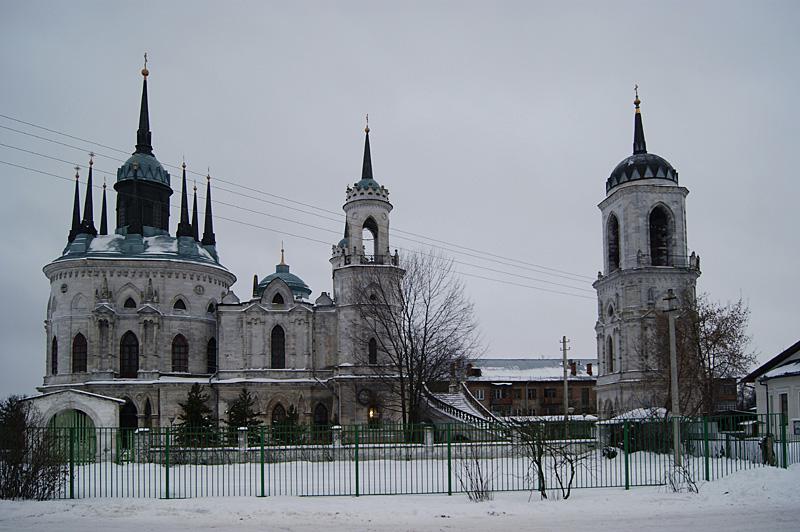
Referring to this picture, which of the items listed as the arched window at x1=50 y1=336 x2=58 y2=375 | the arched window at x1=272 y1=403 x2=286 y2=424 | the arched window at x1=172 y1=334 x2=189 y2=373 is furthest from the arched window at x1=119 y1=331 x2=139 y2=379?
the arched window at x1=272 y1=403 x2=286 y2=424

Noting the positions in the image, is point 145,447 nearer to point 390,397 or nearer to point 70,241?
point 390,397

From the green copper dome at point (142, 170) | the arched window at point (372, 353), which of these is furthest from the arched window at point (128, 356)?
the arched window at point (372, 353)

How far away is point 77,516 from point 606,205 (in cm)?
4320

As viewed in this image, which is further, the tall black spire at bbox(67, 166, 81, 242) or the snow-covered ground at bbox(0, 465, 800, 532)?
the tall black spire at bbox(67, 166, 81, 242)

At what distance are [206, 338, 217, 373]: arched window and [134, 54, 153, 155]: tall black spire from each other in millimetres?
13496

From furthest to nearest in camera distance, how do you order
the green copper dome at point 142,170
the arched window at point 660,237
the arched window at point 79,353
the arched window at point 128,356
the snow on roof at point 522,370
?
1. the snow on roof at point 522,370
2. the green copper dome at point 142,170
3. the arched window at point 660,237
4. the arched window at point 128,356
5. the arched window at point 79,353

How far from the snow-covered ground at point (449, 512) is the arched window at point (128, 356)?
3174cm

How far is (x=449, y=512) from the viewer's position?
17.7 m

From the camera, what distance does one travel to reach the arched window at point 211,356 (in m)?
52.1


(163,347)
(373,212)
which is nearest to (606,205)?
(373,212)

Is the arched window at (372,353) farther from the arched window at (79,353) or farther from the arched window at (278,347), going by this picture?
the arched window at (79,353)

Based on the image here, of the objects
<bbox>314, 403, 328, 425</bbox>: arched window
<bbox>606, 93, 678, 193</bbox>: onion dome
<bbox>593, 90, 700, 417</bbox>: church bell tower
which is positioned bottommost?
<bbox>314, 403, 328, 425</bbox>: arched window

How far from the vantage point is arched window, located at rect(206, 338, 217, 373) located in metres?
52.1

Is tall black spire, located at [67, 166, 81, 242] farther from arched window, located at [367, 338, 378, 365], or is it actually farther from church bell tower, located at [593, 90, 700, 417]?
church bell tower, located at [593, 90, 700, 417]
